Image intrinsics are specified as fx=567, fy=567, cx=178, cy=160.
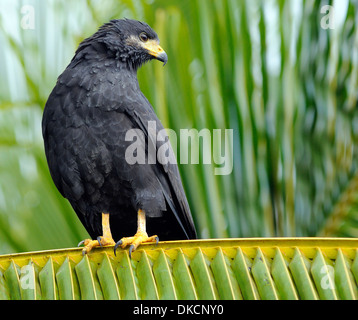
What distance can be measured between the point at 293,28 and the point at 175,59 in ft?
2.71

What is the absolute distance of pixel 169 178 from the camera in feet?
12.6

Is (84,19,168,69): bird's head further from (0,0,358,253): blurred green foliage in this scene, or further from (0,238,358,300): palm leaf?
(0,238,358,300): palm leaf

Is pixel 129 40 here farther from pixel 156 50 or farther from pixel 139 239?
pixel 139 239

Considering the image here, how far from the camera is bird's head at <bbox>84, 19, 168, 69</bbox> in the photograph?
4.14 m

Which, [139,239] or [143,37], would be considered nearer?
[139,239]

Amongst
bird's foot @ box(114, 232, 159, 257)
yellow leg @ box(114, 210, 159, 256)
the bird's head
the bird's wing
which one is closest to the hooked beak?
the bird's head

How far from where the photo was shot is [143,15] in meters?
4.14

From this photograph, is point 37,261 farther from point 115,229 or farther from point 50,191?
point 115,229

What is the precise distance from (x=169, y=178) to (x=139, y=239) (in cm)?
58

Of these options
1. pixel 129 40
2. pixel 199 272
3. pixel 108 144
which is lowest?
pixel 199 272

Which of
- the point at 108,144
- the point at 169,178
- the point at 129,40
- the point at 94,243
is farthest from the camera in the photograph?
the point at 129,40

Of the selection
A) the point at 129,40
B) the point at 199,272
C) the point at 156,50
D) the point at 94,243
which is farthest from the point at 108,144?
the point at 199,272

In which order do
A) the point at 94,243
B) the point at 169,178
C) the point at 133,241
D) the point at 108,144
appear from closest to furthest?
the point at 133,241 → the point at 94,243 → the point at 108,144 → the point at 169,178

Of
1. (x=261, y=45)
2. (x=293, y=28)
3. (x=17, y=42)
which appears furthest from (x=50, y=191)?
(x=293, y=28)
